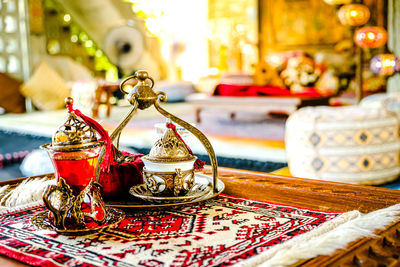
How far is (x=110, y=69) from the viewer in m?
8.48

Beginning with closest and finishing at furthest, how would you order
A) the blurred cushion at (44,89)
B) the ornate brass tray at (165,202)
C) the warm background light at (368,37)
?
the ornate brass tray at (165,202) < the warm background light at (368,37) < the blurred cushion at (44,89)

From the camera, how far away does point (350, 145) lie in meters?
2.35

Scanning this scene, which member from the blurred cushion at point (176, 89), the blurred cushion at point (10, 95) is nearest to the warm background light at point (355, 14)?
the blurred cushion at point (176, 89)

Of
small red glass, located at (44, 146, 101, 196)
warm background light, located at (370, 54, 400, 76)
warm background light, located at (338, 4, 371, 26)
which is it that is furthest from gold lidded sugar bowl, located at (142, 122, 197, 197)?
warm background light, located at (370, 54, 400, 76)

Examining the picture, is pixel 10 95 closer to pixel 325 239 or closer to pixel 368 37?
pixel 368 37

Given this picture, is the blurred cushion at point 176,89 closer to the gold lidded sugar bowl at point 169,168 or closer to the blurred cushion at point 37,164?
the blurred cushion at point 37,164

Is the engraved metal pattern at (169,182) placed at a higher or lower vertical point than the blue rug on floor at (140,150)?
higher

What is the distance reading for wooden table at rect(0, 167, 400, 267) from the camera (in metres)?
0.65

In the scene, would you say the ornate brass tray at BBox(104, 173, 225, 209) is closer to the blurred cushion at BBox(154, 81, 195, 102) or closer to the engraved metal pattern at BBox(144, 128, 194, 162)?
the engraved metal pattern at BBox(144, 128, 194, 162)

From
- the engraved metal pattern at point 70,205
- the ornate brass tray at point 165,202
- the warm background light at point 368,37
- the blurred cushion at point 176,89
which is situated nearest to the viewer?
the engraved metal pattern at point 70,205

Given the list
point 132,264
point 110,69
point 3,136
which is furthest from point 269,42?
point 132,264

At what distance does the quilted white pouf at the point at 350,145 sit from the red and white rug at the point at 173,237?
4.86ft

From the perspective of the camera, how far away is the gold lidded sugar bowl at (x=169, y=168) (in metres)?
0.90

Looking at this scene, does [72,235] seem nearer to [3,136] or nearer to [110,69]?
[3,136]
